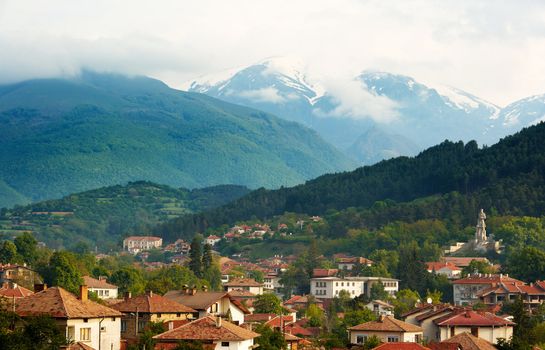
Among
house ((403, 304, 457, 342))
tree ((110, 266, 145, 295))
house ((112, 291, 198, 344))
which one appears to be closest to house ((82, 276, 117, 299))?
tree ((110, 266, 145, 295))

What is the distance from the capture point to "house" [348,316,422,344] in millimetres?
81500

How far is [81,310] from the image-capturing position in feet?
215

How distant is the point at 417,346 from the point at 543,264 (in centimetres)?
8365

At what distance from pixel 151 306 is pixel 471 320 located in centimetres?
2048

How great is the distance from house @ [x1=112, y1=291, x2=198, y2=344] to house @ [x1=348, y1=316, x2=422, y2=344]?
892 centimetres

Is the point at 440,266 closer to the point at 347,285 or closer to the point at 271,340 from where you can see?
the point at 347,285

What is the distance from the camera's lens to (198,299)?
8644cm

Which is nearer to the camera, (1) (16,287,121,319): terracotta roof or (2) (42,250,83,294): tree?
(1) (16,287,121,319): terracotta roof

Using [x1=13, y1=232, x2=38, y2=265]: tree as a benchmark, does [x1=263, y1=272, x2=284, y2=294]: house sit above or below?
below

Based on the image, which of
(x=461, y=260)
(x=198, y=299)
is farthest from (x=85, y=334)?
(x=461, y=260)

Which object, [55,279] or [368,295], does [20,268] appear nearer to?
[55,279]

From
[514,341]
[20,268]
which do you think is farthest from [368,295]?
[514,341]

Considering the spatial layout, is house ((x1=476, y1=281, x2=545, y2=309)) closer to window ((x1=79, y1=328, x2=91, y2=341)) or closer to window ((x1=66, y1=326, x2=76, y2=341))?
window ((x1=79, y1=328, x2=91, y2=341))

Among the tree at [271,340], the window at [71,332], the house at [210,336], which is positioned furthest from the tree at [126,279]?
the window at [71,332]
